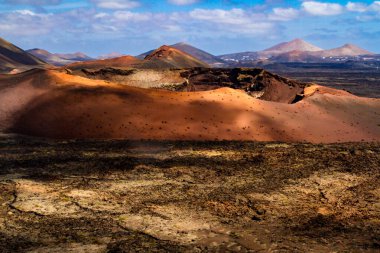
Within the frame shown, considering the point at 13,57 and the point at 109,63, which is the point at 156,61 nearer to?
the point at 109,63

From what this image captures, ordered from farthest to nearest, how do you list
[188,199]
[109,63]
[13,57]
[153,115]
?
[13,57]
[109,63]
[153,115]
[188,199]

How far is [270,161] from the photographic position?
10.4 meters

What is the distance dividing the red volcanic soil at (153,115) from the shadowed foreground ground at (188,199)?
2.31 meters

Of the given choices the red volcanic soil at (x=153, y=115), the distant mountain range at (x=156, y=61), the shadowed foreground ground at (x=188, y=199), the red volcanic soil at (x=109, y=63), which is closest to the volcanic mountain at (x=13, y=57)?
the distant mountain range at (x=156, y=61)

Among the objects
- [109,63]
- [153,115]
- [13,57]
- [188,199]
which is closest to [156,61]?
[109,63]

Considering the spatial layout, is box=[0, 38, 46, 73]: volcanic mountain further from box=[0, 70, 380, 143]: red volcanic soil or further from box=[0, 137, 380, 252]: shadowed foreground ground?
box=[0, 137, 380, 252]: shadowed foreground ground

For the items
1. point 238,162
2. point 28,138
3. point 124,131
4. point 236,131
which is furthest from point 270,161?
point 28,138

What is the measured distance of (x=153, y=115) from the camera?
597 inches

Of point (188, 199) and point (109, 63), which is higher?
point (109, 63)

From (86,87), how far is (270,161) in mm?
8891

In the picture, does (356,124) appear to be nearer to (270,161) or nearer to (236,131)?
(236,131)

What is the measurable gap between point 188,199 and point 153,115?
8014 millimetres

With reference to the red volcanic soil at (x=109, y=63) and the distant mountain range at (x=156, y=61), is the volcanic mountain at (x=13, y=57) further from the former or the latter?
the red volcanic soil at (x=109, y=63)

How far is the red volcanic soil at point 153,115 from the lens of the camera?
46.9ft
